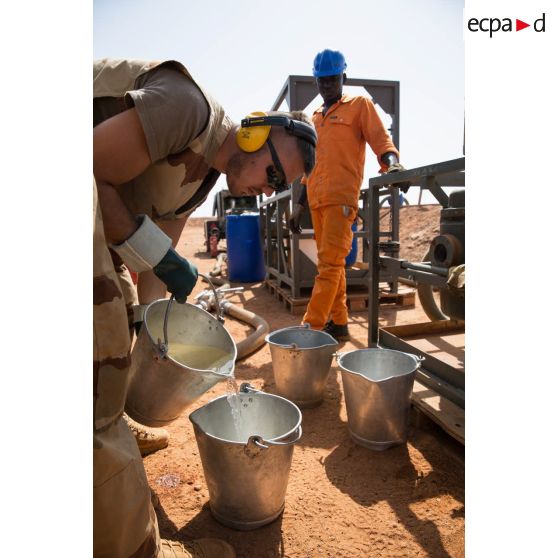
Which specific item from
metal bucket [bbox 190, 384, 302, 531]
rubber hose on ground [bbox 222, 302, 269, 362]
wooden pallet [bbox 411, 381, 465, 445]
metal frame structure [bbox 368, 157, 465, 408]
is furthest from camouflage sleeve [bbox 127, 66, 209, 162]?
rubber hose on ground [bbox 222, 302, 269, 362]

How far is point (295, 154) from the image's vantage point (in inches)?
72.1

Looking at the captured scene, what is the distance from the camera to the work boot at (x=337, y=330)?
3.83m

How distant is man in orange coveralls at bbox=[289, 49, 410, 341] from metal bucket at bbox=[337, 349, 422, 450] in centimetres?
126

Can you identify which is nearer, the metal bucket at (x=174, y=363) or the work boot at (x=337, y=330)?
the metal bucket at (x=174, y=363)

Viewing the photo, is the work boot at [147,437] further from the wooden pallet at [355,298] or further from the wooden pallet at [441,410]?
Result: the wooden pallet at [355,298]

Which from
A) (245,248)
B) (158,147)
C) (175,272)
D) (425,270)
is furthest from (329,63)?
(245,248)

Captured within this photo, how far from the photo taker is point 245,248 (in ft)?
23.4

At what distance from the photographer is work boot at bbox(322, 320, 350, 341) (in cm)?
383

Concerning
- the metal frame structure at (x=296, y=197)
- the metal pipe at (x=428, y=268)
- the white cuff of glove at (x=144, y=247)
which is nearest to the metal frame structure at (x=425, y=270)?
the metal pipe at (x=428, y=268)

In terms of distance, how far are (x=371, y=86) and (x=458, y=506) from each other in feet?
15.3

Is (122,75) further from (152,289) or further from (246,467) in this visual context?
(246,467)

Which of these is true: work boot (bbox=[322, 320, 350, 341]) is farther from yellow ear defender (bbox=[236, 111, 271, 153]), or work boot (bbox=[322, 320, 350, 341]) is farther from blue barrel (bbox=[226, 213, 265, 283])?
blue barrel (bbox=[226, 213, 265, 283])

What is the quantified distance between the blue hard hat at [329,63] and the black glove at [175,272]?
8.52ft

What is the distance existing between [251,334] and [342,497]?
2.16m
